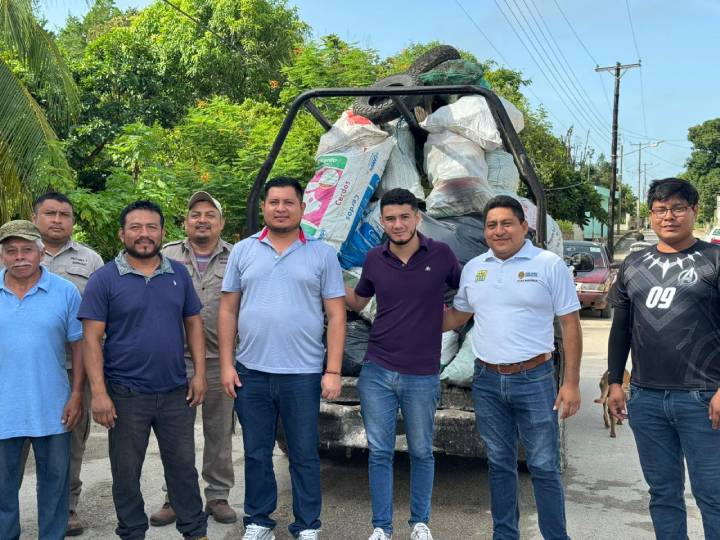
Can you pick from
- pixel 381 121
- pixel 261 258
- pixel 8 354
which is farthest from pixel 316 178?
pixel 8 354

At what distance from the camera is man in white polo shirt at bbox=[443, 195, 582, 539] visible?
3611mm

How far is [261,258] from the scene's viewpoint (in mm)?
3943

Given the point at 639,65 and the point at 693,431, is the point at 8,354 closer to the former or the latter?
the point at 693,431

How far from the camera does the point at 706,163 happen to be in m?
75.9

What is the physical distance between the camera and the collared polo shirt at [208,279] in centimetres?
447

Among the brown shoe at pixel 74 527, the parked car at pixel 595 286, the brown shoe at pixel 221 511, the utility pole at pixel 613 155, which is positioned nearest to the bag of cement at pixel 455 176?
Answer: the brown shoe at pixel 221 511

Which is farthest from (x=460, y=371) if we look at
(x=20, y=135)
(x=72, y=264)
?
(x=20, y=135)

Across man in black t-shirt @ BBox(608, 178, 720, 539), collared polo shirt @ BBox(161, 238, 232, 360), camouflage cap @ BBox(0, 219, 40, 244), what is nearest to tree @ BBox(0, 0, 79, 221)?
collared polo shirt @ BBox(161, 238, 232, 360)

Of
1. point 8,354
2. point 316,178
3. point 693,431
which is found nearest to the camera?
point 693,431

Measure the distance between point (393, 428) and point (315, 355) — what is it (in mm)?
560

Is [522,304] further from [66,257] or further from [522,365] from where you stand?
[66,257]

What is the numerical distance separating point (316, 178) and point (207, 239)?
134 centimetres

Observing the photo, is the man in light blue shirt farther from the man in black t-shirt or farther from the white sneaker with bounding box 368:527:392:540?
the man in black t-shirt

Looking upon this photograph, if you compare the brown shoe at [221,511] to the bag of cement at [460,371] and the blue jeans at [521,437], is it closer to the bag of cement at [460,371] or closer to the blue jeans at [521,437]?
the bag of cement at [460,371]
